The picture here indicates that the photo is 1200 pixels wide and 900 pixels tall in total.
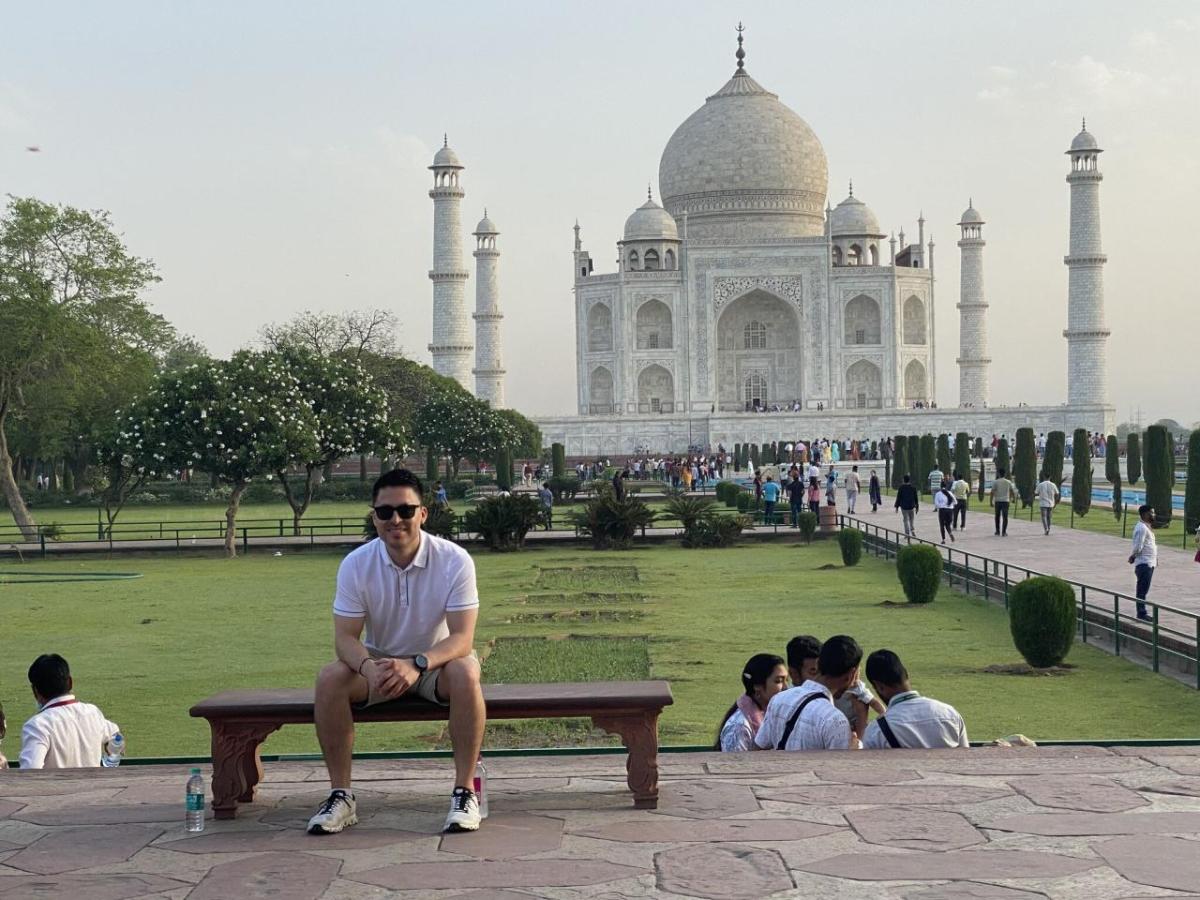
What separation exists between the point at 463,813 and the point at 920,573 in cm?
1004

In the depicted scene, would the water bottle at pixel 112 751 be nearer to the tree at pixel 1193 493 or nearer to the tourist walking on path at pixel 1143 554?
the tourist walking on path at pixel 1143 554

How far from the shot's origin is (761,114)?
56.2 m

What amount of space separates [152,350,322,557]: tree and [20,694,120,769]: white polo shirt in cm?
1535

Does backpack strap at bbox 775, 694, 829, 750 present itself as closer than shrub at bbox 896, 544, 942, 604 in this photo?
Yes

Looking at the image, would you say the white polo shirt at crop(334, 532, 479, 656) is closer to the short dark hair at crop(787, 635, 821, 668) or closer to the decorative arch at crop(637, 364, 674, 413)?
the short dark hair at crop(787, 635, 821, 668)

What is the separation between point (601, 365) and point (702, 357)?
3651mm

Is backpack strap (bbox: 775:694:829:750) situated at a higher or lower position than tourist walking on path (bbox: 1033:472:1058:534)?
lower

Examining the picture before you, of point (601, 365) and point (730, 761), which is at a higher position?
point (601, 365)

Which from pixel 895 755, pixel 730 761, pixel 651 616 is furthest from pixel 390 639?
pixel 651 616

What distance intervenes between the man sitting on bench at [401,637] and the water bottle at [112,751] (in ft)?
5.21

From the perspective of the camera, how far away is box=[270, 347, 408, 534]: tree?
2422 cm

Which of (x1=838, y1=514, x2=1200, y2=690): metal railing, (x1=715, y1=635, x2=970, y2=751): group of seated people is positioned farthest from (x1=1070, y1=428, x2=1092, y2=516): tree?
(x1=715, y1=635, x2=970, y2=751): group of seated people

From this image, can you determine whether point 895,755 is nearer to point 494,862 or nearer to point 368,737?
point 494,862

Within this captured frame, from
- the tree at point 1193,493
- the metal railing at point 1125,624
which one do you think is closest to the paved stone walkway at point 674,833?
the metal railing at point 1125,624
